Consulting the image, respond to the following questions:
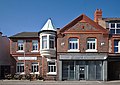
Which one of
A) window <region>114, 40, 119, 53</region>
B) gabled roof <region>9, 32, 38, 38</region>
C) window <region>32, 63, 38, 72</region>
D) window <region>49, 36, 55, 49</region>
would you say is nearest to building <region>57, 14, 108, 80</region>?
window <region>49, 36, 55, 49</region>

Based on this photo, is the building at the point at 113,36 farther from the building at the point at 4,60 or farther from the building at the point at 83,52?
the building at the point at 4,60

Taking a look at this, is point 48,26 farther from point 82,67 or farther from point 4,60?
point 4,60

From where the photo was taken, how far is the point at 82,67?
119ft

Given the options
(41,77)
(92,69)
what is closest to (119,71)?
(92,69)

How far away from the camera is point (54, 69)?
3812 centimetres

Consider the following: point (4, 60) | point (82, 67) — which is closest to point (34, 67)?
point (4, 60)

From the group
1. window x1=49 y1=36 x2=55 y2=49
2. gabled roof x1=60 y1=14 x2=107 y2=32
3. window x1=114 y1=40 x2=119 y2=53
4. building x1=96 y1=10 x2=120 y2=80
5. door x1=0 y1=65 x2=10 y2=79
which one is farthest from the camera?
door x1=0 y1=65 x2=10 y2=79

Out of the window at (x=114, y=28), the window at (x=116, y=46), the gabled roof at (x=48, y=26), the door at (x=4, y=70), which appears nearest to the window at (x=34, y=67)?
the door at (x=4, y=70)

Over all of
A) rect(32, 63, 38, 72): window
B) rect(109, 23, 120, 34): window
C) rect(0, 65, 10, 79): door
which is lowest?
rect(0, 65, 10, 79): door

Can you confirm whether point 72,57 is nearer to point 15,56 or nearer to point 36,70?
point 36,70

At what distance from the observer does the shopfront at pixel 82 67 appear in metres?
36.0

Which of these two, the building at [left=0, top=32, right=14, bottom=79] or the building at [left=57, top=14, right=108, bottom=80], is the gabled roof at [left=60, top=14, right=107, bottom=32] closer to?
the building at [left=57, top=14, right=108, bottom=80]

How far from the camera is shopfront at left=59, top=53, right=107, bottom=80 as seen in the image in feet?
118

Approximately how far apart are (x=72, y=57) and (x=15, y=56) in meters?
9.94
